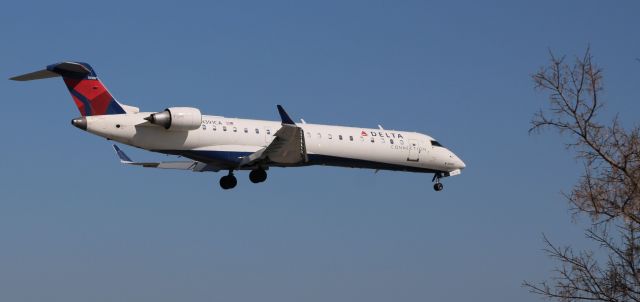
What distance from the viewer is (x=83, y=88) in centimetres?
3244

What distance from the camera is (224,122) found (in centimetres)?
3400

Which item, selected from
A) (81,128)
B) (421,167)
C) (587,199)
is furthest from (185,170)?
(587,199)

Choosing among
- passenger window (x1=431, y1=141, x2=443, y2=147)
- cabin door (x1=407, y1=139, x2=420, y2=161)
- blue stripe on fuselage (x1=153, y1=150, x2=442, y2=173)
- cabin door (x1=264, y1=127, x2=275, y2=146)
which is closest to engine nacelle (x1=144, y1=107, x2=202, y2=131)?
blue stripe on fuselage (x1=153, y1=150, x2=442, y2=173)

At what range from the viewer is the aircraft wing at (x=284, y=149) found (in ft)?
106

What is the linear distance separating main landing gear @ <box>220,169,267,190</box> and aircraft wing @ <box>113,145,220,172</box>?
53cm

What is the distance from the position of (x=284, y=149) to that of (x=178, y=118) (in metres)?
3.99

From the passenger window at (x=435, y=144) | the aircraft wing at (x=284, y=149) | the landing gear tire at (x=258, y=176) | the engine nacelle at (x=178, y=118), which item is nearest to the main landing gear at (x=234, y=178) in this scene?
the landing gear tire at (x=258, y=176)

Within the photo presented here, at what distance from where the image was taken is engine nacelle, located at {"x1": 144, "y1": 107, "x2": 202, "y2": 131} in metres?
32.0

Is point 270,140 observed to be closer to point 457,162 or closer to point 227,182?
point 227,182

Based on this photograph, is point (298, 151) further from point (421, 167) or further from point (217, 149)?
point (421, 167)

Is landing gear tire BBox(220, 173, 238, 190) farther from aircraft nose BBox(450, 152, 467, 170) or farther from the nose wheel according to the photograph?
aircraft nose BBox(450, 152, 467, 170)

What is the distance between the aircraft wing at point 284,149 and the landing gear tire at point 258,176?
130 cm

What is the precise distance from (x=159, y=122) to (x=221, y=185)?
582 centimetres

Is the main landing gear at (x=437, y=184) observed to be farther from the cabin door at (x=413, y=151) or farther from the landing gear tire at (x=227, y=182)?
the landing gear tire at (x=227, y=182)
